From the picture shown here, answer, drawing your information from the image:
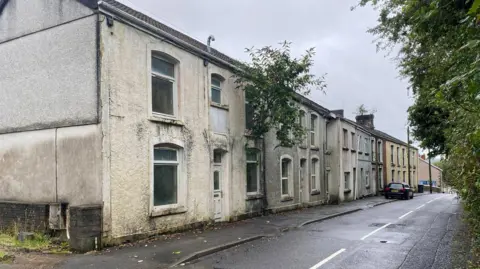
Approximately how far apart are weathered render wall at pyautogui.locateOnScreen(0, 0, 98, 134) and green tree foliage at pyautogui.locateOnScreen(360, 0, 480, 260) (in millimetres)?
7501

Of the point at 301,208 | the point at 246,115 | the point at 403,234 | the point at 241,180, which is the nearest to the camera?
the point at 403,234

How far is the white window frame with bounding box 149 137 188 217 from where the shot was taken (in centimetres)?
1138

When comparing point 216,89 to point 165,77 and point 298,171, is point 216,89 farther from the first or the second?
point 298,171

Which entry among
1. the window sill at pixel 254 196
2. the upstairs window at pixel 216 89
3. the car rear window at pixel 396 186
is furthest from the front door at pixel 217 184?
the car rear window at pixel 396 186

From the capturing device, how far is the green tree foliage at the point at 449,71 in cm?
373

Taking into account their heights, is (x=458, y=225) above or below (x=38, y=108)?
below

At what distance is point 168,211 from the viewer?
38.6 feet

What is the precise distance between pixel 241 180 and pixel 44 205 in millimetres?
7844

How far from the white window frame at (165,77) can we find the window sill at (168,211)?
2.76 m

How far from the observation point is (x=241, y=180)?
1612cm

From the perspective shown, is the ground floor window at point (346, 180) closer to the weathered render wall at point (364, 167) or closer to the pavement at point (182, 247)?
the weathered render wall at point (364, 167)

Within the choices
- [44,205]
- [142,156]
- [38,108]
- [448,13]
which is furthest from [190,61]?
[448,13]

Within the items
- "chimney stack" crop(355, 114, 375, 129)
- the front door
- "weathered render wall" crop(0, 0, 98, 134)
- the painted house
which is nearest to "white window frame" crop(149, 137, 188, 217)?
the front door

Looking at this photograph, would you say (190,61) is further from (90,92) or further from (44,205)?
(44,205)
